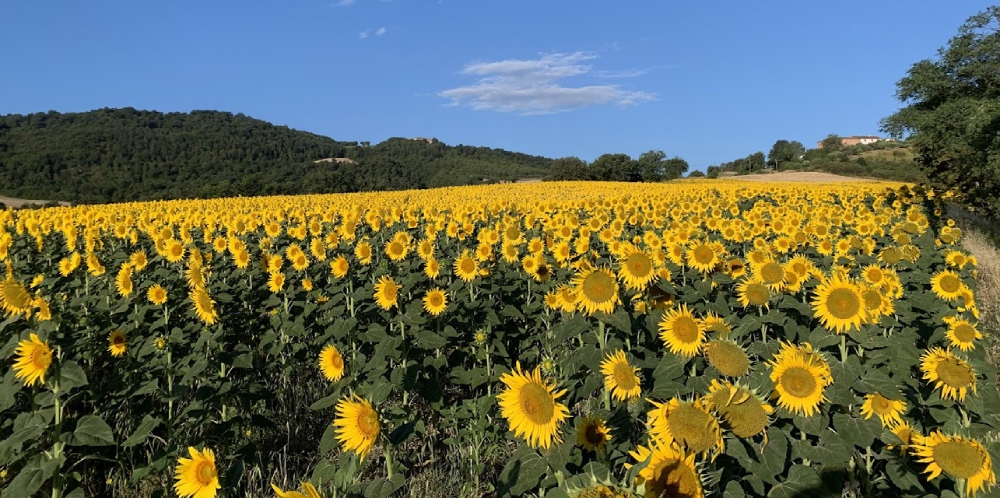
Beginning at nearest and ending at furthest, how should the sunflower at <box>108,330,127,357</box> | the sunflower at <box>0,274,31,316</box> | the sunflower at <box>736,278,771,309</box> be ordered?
the sunflower at <box>0,274,31,316</box>
the sunflower at <box>736,278,771,309</box>
the sunflower at <box>108,330,127,357</box>

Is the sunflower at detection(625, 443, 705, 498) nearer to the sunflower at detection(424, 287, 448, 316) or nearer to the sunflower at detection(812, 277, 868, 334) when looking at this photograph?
the sunflower at detection(812, 277, 868, 334)

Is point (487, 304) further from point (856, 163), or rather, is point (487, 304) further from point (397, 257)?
point (856, 163)

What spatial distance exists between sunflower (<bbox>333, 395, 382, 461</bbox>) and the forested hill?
55.9 meters

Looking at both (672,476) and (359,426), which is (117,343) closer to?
(359,426)

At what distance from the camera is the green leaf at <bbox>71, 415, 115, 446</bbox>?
2.47 metres

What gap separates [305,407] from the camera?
15.6 feet

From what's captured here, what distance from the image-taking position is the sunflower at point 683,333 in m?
2.74

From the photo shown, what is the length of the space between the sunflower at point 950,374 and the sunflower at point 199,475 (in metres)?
3.84

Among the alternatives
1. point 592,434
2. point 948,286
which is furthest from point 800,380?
point 948,286

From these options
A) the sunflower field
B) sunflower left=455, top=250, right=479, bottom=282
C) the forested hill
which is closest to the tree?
the sunflower field

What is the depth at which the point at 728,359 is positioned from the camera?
211 cm

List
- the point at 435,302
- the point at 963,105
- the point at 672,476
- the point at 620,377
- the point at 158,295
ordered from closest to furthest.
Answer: the point at 672,476, the point at 620,377, the point at 435,302, the point at 158,295, the point at 963,105

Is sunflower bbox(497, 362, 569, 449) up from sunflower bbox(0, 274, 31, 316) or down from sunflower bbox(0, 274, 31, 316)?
down

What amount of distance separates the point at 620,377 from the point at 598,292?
0.54 m
